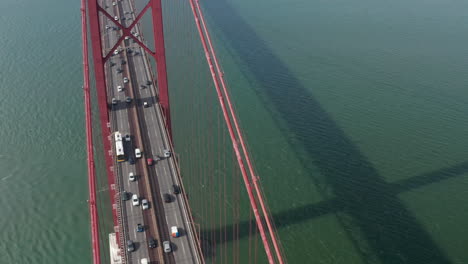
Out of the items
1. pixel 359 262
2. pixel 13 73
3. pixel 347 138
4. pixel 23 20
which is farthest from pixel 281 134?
pixel 23 20

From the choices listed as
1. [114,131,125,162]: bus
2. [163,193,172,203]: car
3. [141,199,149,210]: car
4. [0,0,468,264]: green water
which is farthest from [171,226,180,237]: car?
[114,131,125,162]: bus

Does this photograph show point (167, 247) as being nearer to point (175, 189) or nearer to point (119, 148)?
point (175, 189)

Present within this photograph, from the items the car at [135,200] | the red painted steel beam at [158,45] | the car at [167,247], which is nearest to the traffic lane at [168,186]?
the car at [167,247]

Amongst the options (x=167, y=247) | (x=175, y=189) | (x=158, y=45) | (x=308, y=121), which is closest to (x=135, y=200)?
(x=175, y=189)

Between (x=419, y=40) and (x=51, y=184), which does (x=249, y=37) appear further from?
(x=51, y=184)

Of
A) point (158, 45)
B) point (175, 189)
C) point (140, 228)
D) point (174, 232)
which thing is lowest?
point (174, 232)

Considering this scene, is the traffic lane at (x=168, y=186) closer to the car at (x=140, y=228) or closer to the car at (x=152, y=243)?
the car at (x=152, y=243)
